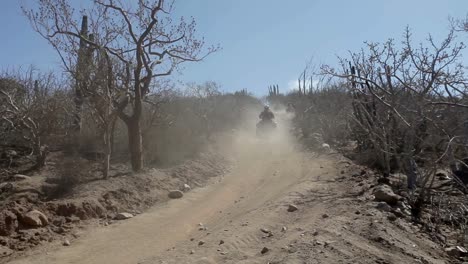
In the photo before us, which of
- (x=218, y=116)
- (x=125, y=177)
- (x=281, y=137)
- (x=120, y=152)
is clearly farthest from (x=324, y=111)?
(x=125, y=177)

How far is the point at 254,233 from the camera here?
7.57 meters

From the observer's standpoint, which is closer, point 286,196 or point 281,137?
point 286,196

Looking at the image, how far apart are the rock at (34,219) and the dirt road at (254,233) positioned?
94cm

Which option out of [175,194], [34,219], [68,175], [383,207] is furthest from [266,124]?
[34,219]

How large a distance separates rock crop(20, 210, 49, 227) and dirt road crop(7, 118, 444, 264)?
3.08ft

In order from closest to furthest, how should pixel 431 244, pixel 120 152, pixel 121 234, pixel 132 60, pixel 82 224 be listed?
pixel 431 244 → pixel 121 234 → pixel 82 224 → pixel 132 60 → pixel 120 152

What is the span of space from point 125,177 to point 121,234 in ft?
13.0

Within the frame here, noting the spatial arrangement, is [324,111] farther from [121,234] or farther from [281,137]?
[121,234]

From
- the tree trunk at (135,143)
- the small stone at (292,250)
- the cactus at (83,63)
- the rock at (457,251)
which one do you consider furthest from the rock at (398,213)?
the cactus at (83,63)

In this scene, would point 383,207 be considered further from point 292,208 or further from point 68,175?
point 68,175

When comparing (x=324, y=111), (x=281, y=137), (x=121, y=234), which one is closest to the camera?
(x=121, y=234)

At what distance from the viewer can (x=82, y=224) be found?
31.4ft

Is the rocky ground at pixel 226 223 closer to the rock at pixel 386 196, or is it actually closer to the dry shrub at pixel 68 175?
the rock at pixel 386 196

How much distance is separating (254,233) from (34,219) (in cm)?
459
